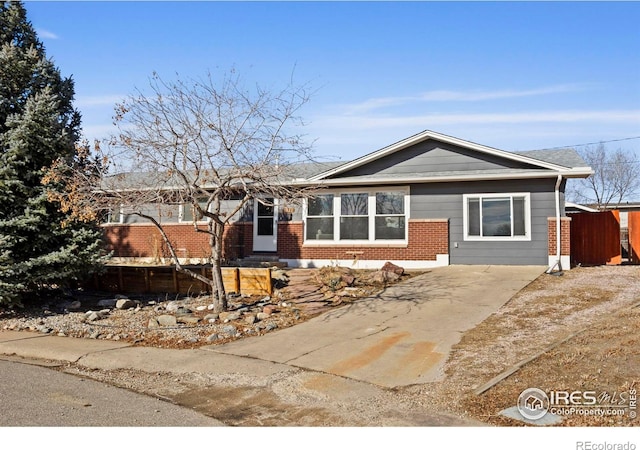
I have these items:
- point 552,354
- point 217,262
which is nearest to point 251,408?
point 552,354

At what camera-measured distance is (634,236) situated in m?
17.2

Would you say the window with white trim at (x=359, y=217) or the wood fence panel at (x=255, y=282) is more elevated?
the window with white trim at (x=359, y=217)

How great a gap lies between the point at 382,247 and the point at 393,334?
806 centimetres

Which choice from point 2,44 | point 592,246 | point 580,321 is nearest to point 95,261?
point 2,44

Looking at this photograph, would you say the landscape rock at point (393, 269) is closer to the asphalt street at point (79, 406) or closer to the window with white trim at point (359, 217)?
the window with white trim at point (359, 217)

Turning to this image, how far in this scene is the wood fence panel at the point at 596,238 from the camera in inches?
656

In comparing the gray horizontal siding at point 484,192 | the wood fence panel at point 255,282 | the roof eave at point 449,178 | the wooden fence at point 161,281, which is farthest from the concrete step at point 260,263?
the gray horizontal siding at point 484,192

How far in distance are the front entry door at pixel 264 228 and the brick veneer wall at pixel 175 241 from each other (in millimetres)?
229

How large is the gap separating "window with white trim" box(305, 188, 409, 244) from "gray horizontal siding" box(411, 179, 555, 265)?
2.06 feet

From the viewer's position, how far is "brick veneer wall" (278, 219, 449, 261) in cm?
1669

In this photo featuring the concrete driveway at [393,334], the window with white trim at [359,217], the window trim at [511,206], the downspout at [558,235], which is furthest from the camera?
the window with white trim at [359,217]

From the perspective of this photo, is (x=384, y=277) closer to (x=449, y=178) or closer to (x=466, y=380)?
(x=449, y=178)

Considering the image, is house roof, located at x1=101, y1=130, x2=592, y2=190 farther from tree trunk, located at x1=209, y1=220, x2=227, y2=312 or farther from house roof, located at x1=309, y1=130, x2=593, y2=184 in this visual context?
tree trunk, located at x1=209, y1=220, x2=227, y2=312

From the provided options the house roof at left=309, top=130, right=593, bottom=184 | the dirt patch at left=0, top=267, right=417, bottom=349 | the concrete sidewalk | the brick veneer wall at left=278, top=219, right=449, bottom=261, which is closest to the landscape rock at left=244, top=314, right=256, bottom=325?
the dirt patch at left=0, top=267, right=417, bottom=349
